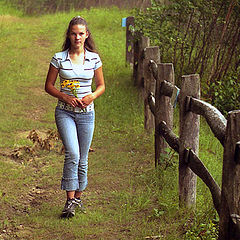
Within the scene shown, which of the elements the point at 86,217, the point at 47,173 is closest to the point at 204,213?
the point at 86,217

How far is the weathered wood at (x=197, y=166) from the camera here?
433 centimetres

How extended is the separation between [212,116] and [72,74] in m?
1.55

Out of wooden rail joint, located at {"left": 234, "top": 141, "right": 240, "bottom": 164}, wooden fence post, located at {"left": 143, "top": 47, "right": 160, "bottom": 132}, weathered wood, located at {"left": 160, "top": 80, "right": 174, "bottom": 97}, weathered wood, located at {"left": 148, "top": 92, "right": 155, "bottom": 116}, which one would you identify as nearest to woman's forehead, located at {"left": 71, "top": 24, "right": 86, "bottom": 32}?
weathered wood, located at {"left": 160, "top": 80, "right": 174, "bottom": 97}

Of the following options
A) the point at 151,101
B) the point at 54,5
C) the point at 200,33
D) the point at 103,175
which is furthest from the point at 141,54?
the point at 54,5

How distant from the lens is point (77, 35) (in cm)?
525

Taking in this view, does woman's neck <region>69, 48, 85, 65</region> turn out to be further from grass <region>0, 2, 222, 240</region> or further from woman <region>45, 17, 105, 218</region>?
grass <region>0, 2, 222, 240</region>

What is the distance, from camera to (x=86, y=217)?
5.56 m

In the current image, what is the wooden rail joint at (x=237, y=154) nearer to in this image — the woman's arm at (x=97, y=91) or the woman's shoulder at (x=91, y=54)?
the woman's arm at (x=97, y=91)

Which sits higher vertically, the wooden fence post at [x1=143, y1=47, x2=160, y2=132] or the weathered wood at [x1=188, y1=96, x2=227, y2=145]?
the weathered wood at [x1=188, y1=96, x2=227, y2=145]

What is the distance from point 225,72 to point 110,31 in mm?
9435

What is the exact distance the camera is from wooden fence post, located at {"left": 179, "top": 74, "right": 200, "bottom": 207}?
202 inches

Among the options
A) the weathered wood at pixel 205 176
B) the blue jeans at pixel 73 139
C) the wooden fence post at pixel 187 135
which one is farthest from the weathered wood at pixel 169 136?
the blue jeans at pixel 73 139

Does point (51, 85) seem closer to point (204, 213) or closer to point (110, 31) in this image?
point (204, 213)

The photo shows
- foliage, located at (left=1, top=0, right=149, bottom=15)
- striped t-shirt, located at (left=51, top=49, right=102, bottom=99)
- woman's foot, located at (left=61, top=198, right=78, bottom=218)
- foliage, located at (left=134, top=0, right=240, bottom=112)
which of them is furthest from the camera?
foliage, located at (left=1, top=0, right=149, bottom=15)
